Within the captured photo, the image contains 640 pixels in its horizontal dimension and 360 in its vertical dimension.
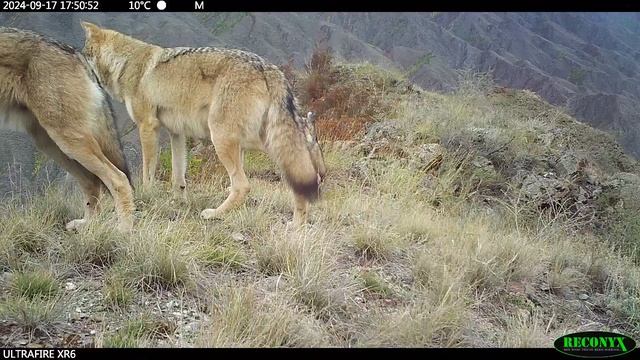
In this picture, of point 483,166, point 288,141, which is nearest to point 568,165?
point 483,166

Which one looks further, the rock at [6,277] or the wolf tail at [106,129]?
the wolf tail at [106,129]

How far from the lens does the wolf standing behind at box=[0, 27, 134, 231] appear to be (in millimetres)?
4059

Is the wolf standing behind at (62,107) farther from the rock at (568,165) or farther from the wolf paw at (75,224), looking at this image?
the rock at (568,165)

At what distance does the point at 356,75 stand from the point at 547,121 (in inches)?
189

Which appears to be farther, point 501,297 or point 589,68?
point 589,68

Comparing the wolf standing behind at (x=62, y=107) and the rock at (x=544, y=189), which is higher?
the wolf standing behind at (x=62, y=107)

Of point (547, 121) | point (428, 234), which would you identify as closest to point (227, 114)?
point (428, 234)

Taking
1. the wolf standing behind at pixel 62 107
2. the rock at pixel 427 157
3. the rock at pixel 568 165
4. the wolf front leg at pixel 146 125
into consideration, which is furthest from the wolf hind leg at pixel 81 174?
the rock at pixel 568 165

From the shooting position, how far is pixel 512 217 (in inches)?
248

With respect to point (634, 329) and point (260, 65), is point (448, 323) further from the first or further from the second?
point (260, 65)

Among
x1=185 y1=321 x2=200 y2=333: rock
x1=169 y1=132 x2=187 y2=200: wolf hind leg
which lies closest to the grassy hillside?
x1=185 y1=321 x2=200 y2=333: rock
